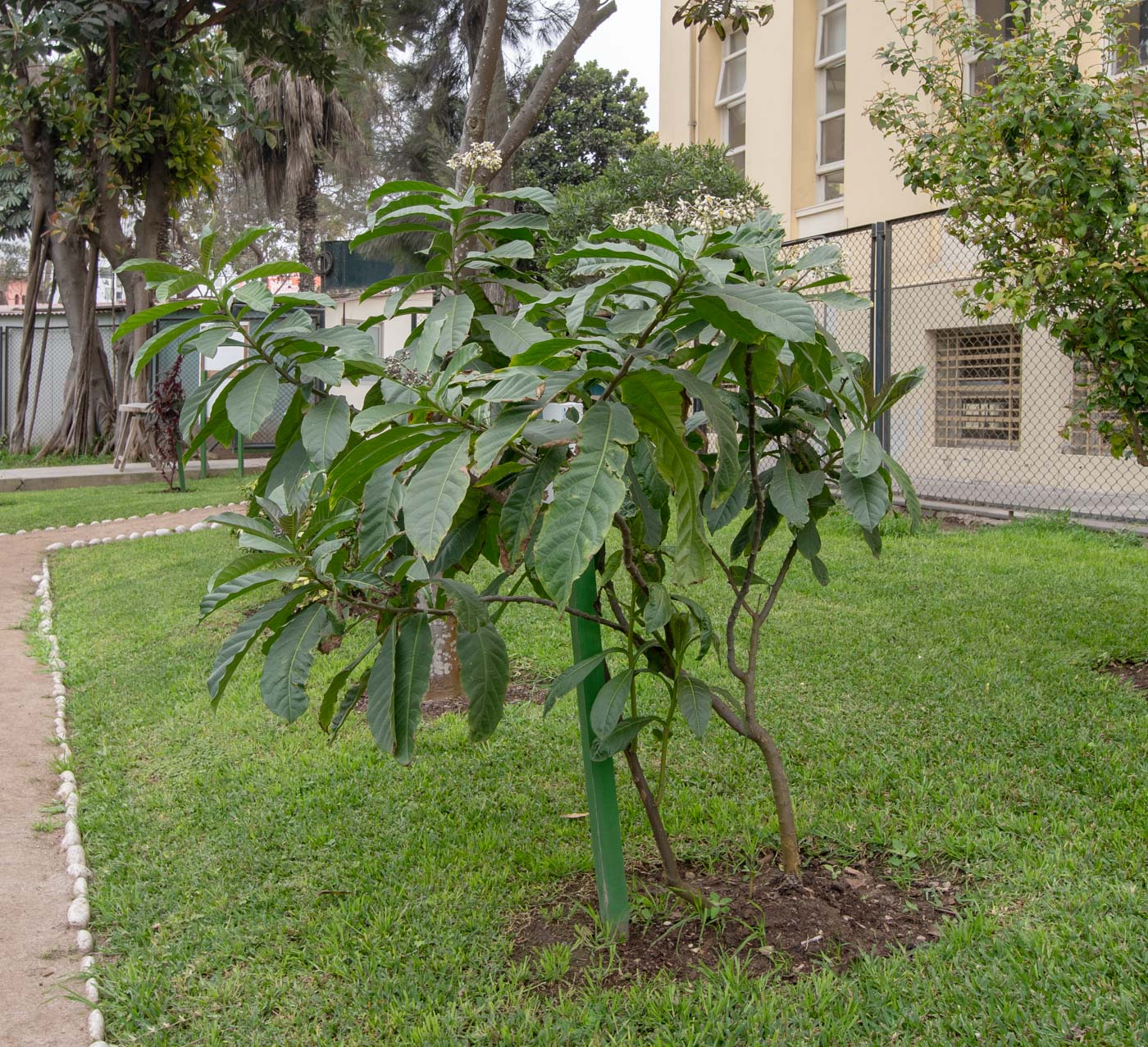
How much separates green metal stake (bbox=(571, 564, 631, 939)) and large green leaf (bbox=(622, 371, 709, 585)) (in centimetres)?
56

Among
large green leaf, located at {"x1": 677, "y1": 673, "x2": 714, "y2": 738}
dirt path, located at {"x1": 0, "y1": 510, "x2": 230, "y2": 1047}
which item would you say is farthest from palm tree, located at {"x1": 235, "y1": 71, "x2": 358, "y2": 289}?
large green leaf, located at {"x1": 677, "y1": 673, "x2": 714, "y2": 738}

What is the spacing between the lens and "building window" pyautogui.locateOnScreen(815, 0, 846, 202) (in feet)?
45.1

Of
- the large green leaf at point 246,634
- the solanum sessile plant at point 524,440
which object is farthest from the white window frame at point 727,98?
the large green leaf at point 246,634

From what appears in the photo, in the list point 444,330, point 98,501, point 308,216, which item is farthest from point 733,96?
point 444,330

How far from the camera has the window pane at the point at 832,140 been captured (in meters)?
13.9

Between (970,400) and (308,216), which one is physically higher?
(308,216)

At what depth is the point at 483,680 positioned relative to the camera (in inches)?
80.5

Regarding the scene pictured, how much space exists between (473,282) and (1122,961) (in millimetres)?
1984

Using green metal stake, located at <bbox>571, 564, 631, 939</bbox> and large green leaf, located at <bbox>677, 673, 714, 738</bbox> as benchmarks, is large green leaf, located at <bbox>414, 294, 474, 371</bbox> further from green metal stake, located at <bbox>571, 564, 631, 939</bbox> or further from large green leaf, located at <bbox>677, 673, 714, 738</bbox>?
large green leaf, located at <bbox>677, 673, 714, 738</bbox>

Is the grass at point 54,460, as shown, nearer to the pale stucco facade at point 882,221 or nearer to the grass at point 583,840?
the pale stucco facade at point 882,221

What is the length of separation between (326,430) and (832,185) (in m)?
13.5

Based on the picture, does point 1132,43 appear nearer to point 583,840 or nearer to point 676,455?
point 583,840

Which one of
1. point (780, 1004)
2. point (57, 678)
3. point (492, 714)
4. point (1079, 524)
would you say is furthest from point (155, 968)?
point (1079, 524)

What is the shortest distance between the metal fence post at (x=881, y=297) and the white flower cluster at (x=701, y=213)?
3.43 ft
